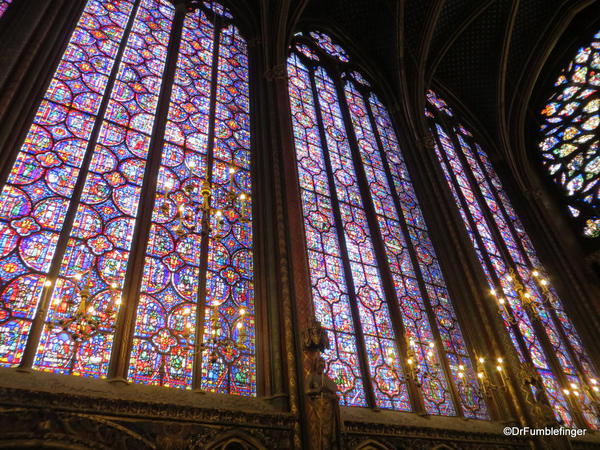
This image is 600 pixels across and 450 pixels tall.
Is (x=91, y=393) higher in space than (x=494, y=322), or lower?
lower

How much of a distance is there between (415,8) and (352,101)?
13.8 feet

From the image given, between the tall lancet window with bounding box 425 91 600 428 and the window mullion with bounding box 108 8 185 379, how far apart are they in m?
6.16

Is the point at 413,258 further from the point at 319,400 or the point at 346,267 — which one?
the point at 319,400

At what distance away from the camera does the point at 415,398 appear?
8422 mm

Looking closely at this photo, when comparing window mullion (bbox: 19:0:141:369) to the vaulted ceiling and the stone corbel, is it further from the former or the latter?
the vaulted ceiling

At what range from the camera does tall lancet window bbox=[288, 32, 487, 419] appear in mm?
8516

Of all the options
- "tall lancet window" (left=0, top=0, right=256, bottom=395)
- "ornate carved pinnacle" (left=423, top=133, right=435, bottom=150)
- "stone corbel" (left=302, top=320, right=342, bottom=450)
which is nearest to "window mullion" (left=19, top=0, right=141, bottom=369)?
"tall lancet window" (left=0, top=0, right=256, bottom=395)

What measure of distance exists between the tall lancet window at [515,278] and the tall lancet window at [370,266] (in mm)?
1473

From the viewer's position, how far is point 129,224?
7535mm

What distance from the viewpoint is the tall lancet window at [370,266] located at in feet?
27.9

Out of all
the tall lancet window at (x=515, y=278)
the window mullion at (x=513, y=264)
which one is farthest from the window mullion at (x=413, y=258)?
the window mullion at (x=513, y=264)

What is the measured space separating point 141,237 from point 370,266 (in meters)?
4.69

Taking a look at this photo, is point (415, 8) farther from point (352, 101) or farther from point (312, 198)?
point (312, 198)

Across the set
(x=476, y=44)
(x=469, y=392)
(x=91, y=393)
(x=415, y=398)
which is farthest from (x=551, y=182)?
(x=91, y=393)
